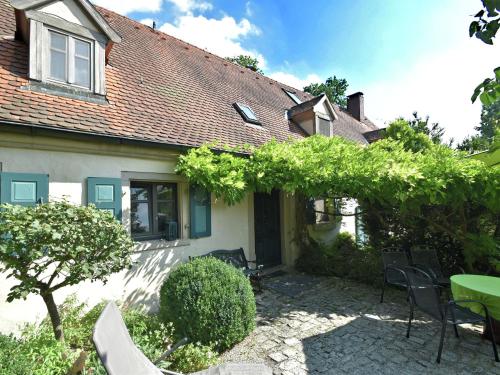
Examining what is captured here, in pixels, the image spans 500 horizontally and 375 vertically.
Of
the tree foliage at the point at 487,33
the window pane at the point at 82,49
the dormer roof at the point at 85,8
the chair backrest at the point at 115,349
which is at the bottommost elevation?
the chair backrest at the point at 115,349

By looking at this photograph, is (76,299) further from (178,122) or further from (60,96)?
(178,122)

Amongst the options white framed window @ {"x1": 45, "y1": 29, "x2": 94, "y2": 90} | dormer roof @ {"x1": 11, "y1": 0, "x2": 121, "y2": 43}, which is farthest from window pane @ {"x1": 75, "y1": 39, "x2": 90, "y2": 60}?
dormer roof @ {"x1": 11, "y1": 0, "x2": 121, "y2": 43}

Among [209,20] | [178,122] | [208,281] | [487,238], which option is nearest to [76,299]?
[208,281]

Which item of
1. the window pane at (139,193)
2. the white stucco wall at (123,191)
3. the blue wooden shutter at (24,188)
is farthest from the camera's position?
the window pane at (139,193)

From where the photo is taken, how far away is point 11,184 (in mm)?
4168

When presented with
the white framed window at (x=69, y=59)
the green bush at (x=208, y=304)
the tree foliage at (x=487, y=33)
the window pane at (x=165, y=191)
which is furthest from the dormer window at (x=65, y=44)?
the tree foliage at (x=487, y=33)

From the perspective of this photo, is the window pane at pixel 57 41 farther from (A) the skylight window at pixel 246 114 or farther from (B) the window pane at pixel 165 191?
(A) the skylight window at pixel 246 114

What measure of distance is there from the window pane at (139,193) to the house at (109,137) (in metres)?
0.02

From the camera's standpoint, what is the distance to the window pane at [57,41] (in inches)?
208

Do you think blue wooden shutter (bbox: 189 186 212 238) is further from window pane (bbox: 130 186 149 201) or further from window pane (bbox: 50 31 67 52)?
window pane (bbox: 50 31 67 52)

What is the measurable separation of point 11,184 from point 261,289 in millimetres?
5053

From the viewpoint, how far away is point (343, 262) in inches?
325

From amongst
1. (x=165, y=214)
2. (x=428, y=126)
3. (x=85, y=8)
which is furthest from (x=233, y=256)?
(x=428, y=126)

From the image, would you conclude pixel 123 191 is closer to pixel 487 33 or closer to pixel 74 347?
pixel 74 347
